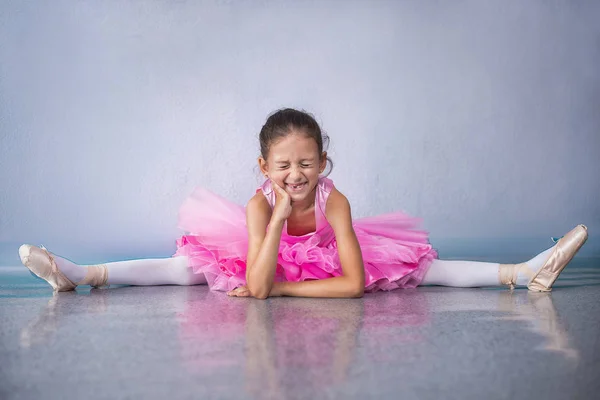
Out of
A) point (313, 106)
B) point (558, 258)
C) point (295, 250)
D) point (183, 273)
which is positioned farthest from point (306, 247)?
point (313, 106)

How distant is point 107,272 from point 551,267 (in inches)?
52.7

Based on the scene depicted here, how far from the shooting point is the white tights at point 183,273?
7.91ft

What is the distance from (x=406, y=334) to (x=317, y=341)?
202mm

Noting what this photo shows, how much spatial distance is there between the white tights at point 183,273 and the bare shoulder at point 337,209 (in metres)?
0.44

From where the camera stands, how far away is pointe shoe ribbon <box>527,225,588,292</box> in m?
2.24

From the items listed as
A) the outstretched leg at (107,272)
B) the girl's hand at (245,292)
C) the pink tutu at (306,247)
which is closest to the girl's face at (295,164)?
the pink tutu at (306,247)

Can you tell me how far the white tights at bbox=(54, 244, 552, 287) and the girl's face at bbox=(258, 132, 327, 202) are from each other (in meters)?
0.54

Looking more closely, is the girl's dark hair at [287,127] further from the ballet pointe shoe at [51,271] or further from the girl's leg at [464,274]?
the ballet pointe shoe at [51,271]

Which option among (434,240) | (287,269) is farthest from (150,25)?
(287,269)

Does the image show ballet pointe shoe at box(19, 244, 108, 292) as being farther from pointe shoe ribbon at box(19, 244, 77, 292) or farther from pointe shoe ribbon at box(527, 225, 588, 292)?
pointe shoe ribbon at box(527, 225, 588, 292)

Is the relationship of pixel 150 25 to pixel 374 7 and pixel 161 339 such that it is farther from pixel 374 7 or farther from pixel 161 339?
pixel 161 339

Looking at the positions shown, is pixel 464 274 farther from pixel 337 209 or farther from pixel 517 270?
pixel 337 209

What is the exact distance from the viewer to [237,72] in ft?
13.6

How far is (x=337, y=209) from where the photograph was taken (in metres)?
2.16
